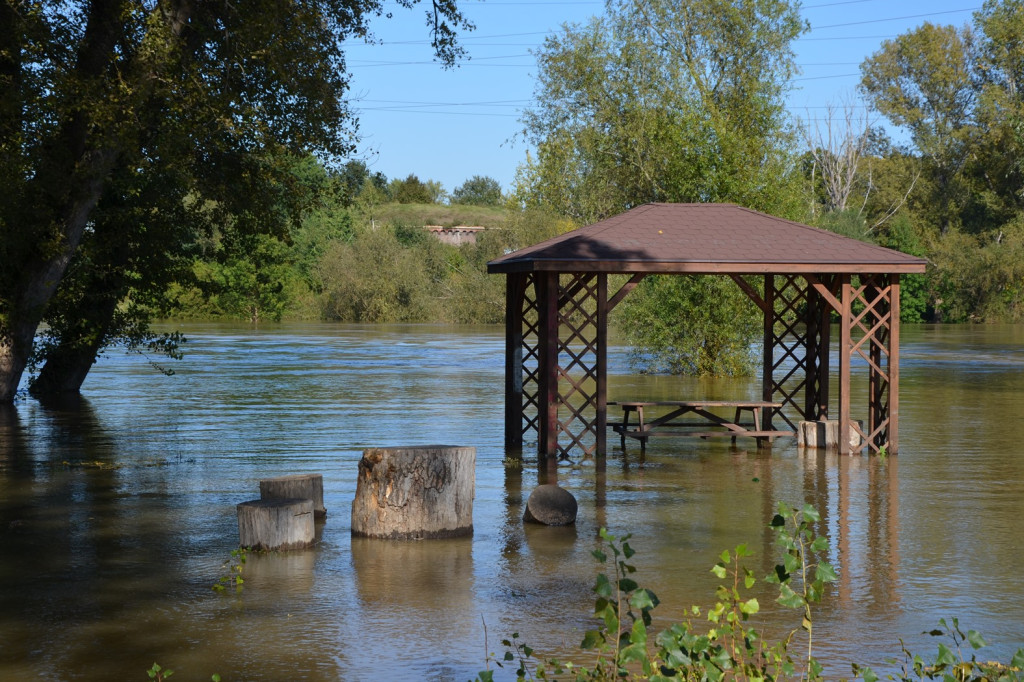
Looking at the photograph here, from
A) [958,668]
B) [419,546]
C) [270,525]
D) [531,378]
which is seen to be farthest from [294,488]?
[958,668]

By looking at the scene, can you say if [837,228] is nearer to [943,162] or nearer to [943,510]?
[943,162]

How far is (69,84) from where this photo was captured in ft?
59.0

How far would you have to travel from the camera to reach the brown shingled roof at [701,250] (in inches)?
672

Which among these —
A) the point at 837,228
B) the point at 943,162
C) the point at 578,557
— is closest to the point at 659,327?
the point at 578,557

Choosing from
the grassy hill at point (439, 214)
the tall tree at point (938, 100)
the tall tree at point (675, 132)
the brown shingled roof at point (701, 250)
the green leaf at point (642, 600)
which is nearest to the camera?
the green leaf at point (642, 600)

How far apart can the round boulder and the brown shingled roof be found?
188 inches

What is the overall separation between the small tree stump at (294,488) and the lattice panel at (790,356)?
9007mm

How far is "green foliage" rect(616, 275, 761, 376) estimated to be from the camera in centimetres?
3428

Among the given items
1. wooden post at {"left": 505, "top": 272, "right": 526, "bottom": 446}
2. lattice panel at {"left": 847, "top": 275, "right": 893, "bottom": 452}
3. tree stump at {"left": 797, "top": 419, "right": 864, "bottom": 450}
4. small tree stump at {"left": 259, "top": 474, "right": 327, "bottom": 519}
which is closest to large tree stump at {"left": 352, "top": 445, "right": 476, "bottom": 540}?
small tree stump at {"left": 259, "top": 474, "right": 327, "bottom": 519}

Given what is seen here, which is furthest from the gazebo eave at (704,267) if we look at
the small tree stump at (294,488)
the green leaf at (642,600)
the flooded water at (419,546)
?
the green leaf at (642,600)

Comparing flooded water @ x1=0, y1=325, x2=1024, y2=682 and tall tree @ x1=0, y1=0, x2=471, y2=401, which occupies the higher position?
tall tree @ x1=0, y1=0, x2=471, y2=401

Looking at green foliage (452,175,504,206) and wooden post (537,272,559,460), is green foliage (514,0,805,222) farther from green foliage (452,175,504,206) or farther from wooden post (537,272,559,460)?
green foliage (452,175,504,206)

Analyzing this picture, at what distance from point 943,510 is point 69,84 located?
44.6ft

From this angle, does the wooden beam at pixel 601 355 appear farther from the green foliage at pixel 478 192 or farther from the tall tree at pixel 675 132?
the green foliage at pixel 478 192
